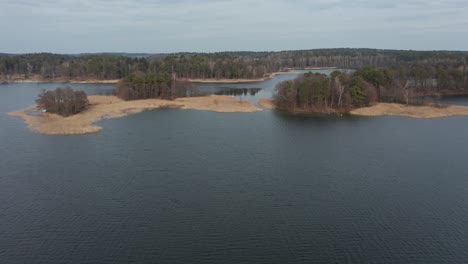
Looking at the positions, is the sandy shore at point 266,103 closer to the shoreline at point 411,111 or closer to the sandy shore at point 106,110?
the sandy shore at point 106,110

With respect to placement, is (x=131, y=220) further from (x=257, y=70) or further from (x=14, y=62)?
(x=14, y=62)

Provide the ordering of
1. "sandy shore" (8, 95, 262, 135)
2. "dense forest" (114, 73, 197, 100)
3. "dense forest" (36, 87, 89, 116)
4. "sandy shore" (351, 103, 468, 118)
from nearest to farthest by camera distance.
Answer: "sandy shore" (8, 95, 262, 135) → "dense forest" (36, 87, 89, 116) → "sandy shore" (351, 103, 468, 118) → "dense forest" (114, 73, 197, 100)

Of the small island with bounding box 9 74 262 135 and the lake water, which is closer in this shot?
the lake water

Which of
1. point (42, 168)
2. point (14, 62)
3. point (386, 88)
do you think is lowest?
point (42, 168)

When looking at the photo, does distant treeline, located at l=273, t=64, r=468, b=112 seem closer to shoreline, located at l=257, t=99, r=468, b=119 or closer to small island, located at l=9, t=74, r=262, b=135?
shoreline, located at l=257, t=99, r=468, b=119

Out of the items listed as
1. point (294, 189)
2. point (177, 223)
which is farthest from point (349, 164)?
point (177, 223)

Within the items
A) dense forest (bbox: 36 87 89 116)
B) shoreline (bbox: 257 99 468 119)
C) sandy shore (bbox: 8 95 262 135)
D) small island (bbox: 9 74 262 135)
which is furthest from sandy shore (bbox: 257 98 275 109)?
dense forest (bbox: 36 87 89 116)

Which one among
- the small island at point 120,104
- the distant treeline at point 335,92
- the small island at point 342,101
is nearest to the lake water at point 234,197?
the small island at point 120,104
